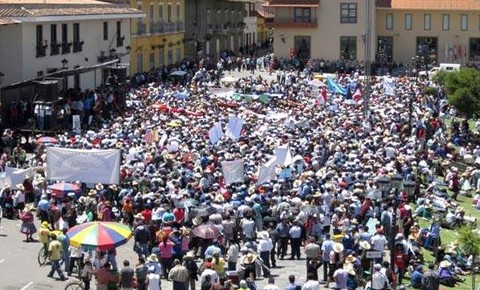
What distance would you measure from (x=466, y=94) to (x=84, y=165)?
29571mm

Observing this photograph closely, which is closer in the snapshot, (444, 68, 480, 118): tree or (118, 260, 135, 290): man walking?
(118, 260, 135, 290): man walking

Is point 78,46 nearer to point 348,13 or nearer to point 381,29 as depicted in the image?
point 348,13

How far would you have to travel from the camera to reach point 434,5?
81.5 meters

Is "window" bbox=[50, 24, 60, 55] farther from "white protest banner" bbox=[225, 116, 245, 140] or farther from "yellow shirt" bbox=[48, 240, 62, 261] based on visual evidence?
"yellow shirt" bbox=[48, 240, 62, 261]

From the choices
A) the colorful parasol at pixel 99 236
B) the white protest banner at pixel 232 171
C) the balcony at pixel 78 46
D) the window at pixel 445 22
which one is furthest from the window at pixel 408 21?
the colorful parasol at pixel 99 236

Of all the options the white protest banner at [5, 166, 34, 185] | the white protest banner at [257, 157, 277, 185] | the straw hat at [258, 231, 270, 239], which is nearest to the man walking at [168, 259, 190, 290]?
the straw hat at [258, 231, 270, 239]

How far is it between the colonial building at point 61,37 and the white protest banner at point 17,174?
15860 millimetres

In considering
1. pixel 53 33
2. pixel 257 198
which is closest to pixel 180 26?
pixel 53 33

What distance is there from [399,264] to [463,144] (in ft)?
78.5

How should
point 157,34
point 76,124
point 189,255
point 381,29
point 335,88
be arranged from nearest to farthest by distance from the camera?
1. point 189,255
2. point 76,124
3. point 335,88
4. point 157,34
5. point 381,29

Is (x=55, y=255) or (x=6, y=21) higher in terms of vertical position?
(x=6, y=21)

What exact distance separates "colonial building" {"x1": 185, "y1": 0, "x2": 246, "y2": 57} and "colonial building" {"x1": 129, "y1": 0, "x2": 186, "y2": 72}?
2.39 metres

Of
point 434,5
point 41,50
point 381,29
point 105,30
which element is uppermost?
point 434,5

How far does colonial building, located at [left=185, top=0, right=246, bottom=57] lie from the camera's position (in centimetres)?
8244
